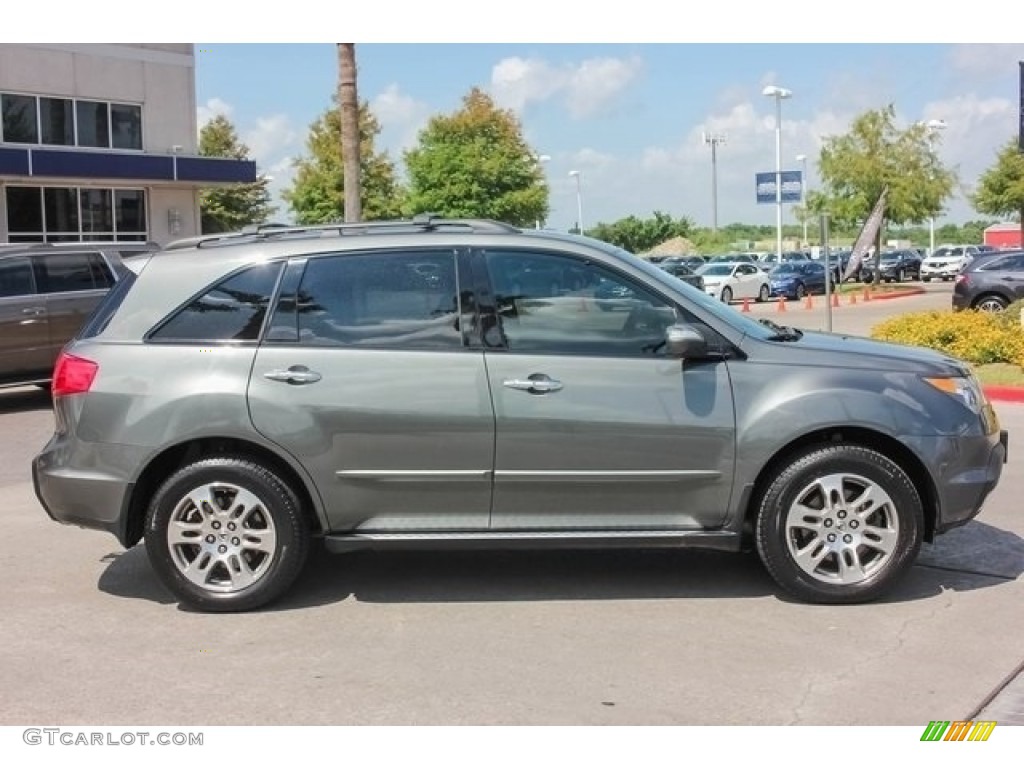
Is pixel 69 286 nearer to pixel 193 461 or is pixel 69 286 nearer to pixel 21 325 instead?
pixel 21 325

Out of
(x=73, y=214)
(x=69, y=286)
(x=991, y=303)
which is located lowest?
(x=991, y=303)

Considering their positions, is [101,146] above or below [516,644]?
above

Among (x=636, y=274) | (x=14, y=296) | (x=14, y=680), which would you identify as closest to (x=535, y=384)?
(x=636, y=274)

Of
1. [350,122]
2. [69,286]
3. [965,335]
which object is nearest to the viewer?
[69,286]

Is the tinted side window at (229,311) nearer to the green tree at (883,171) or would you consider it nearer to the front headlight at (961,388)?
the front headlight at (961,388)

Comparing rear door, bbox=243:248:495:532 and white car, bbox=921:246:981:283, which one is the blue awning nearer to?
rear door, bbox=243:248:495:532

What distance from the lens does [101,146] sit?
101 feet

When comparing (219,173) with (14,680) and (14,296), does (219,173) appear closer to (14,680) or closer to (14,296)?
(14,296)

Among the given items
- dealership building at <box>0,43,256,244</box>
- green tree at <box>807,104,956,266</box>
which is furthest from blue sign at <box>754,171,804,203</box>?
dealership building at <box>0,43,256,244</box>

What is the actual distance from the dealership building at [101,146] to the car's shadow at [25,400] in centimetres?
1307

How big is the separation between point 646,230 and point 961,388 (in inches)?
3418

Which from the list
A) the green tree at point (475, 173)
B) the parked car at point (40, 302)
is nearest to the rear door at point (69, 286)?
the parked car at point (40, 302)

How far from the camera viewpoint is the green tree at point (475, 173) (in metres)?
44.5

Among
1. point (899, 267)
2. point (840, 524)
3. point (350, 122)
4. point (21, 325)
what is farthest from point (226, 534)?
point (899, 267)
